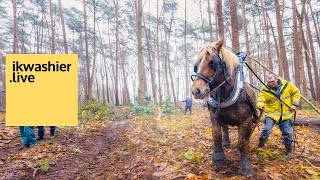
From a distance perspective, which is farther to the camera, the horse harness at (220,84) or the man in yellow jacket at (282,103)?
the man in yellow jacket at (282,103)

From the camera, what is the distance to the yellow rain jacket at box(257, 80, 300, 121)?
16.9 ft

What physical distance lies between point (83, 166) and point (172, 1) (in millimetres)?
26064

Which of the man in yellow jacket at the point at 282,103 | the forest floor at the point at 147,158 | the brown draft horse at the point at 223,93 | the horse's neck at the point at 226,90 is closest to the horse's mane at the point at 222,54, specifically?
the brown draft horse at the point at 223,93

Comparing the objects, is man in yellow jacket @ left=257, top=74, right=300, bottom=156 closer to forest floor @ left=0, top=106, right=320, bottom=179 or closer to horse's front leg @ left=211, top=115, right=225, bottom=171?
forest floor @ left=0, top=106, right=320, bottom=179

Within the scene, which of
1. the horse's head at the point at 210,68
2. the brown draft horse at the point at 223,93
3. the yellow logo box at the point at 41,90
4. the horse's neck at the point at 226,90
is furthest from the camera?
the yellow logo box at the point at 41,90

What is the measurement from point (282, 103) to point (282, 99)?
91mm

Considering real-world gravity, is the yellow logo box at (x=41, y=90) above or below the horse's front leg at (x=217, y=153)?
above

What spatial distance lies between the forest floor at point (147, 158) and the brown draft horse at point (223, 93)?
1.63 ft

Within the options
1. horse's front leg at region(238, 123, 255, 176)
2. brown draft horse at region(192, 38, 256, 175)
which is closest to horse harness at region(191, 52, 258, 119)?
brown draft horse at region(192, 38, 256, 175)

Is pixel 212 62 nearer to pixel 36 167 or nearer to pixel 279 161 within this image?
pixel 279 161

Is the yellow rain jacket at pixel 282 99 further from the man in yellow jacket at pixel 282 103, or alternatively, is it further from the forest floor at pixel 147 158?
the forest floor at pixel 147 158

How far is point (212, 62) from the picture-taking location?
374cm

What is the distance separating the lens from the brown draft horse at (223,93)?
371 cm

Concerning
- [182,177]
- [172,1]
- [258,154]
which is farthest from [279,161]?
[172,1]
